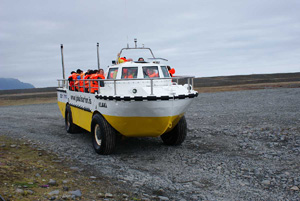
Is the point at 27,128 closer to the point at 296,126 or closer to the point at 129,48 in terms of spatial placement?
the point at 129,48

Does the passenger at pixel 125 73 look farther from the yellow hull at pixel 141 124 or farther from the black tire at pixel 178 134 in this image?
the black tire at pixel 178 134

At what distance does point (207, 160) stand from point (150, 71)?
7.56 feet

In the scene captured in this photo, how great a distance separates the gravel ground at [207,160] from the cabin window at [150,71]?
1.67 meters

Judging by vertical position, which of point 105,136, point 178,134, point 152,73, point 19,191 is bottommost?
point 19,191

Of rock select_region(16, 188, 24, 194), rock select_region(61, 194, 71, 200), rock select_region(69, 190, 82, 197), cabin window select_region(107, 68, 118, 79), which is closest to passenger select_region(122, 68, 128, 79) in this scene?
cabin window select_region(107, 68, 118, 79)

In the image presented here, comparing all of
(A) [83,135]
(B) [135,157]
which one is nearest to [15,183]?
(B) [135,157]

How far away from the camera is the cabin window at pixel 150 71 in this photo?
648 centimetres

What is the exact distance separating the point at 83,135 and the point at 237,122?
4.97 m

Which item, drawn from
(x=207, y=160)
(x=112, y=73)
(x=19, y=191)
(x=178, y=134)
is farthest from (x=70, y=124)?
(x=19, y=191)

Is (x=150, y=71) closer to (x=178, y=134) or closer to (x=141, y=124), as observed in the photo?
(x=141, y=124)

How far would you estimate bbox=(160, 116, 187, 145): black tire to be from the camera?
6652mm

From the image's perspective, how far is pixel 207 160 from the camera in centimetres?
565

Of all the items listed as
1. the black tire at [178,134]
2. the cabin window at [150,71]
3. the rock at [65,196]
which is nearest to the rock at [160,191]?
the rock at [65,196]

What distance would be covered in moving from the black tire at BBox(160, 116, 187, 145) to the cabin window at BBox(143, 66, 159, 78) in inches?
46.5
